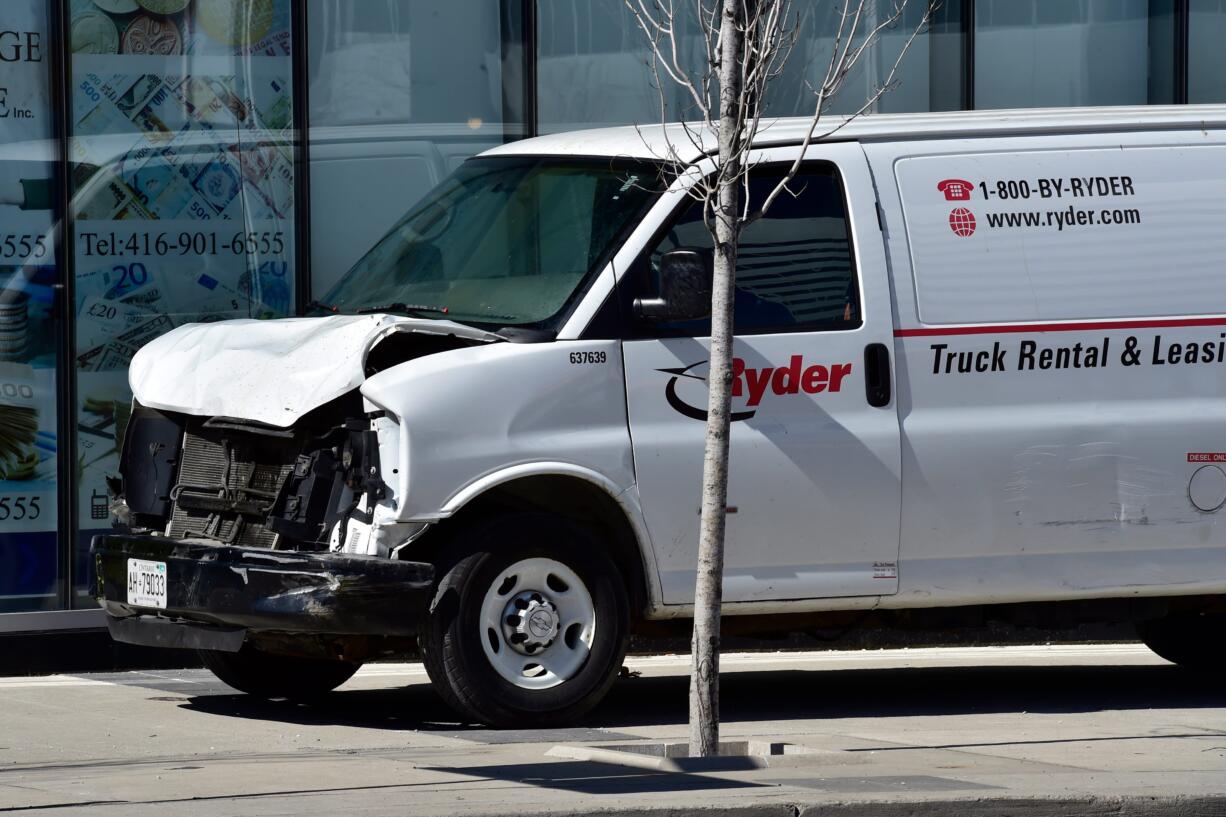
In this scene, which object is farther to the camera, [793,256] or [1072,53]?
[1072,53]

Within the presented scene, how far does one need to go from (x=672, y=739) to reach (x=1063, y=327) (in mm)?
2376

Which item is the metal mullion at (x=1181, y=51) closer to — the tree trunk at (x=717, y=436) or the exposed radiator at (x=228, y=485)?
the tree trunk at (x=717, y=436)

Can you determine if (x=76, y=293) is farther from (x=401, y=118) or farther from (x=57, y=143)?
(x=401, y=118)

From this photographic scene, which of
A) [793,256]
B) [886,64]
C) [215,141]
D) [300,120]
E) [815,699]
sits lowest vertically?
[815,699]

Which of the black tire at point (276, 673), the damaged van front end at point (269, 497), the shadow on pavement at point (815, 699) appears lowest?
the shadow on pavement at point (815, 699)

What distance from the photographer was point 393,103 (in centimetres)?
1220

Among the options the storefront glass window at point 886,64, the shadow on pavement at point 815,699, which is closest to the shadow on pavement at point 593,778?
the shadow on pavement at point 815,699

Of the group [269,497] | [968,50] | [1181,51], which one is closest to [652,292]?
[269,497]

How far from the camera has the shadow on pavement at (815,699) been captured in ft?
29.5

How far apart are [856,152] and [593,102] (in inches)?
150

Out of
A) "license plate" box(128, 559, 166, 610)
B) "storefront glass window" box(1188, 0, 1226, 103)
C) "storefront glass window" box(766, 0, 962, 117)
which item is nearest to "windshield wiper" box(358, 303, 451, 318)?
"license plate" box(128, 559, 166, 610)

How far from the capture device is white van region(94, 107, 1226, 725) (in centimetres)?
823

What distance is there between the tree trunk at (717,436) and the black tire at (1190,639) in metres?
3.84

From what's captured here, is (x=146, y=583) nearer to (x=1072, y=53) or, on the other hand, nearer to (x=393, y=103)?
(x=393, y=103)
